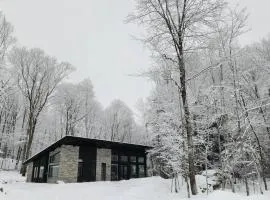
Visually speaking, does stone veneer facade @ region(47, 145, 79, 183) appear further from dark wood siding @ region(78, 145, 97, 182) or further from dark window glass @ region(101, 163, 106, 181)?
dark window glass @ region(101, 163, 106, 181)

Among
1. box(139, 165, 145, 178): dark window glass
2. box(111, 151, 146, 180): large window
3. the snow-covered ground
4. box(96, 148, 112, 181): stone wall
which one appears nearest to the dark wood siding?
box(96, 148, 112, 181): stone wall

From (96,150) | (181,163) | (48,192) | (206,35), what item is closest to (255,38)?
(206,35)

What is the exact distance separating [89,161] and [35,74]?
46.3 ft

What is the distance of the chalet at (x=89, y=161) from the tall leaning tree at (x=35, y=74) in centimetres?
681

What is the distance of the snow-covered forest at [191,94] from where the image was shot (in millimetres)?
14086

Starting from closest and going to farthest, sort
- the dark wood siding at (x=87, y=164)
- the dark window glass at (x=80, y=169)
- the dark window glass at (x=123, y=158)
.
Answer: the dark window glass at (x=80, y=169) → the dark wood siding at (x=87, y=164) → the dark window glass at (x=123, y=158)

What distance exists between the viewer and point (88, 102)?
126 feet

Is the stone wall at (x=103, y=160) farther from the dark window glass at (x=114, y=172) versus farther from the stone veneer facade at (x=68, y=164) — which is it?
the stone veneer facade at (x=68, y=164)

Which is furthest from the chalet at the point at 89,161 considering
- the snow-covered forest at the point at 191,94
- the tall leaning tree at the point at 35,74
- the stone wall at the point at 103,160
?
the tall leaning tree at the point at 35,74

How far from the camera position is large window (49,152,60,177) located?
20031mm

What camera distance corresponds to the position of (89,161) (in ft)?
67.6

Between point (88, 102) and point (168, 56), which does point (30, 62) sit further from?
point (168, 56)

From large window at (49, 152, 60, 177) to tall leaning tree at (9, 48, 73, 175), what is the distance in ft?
23.7

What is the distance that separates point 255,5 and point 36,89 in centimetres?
2425
